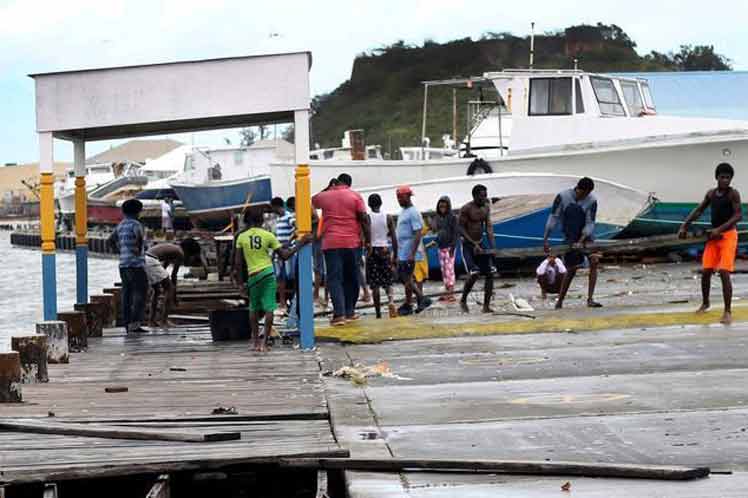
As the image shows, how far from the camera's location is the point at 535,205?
2761cm

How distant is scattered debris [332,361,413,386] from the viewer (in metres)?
11.3

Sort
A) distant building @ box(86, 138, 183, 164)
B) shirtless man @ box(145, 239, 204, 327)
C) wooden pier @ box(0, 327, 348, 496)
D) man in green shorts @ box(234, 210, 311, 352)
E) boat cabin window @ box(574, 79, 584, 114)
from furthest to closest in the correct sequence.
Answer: distant building @ box(86, 138, 183, 164), boat cabin window @ box(574, 79, 584, 114), shirtless man @ box(145, 239, 204, 327), man in green shorts @ box(234, 210, 311, 352), wooden pier @ box(0, 327, 348, 496)

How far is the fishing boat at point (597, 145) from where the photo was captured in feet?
93.9

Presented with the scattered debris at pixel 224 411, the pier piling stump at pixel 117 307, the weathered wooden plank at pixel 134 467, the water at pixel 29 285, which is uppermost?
the weathered wooden plank at pixel 134 467

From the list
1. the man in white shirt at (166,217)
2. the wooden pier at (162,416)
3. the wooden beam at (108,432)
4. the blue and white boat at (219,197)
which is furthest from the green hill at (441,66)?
the wooden beam at (108,432)

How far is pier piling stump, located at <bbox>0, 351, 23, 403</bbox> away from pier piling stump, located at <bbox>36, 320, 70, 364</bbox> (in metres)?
3.19

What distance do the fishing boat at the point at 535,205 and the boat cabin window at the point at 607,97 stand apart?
2.89 meters

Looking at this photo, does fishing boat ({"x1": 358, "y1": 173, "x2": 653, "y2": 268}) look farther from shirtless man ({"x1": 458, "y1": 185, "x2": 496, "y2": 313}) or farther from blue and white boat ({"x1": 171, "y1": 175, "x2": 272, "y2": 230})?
blue and white boat ({"x1": 171, "y1": 175, "x2": 272, "y2": 230})

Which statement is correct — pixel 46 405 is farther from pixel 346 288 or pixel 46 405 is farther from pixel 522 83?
pixel 522 83

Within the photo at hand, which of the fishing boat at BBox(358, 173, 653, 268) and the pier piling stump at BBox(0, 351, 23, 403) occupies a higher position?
the fishing boat at BBox(358, 173, 653, 268)

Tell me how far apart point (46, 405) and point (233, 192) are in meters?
36.5

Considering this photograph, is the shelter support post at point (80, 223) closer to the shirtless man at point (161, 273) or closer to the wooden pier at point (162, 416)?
the shirtless man at point (161, 273)

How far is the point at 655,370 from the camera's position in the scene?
1134 centimetres

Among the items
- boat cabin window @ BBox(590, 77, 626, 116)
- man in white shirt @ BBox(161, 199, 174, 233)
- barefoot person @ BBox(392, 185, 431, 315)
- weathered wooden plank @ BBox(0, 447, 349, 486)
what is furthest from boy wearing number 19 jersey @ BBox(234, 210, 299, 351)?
man in white shirt @ BBox(161, 199, 174, 233)
